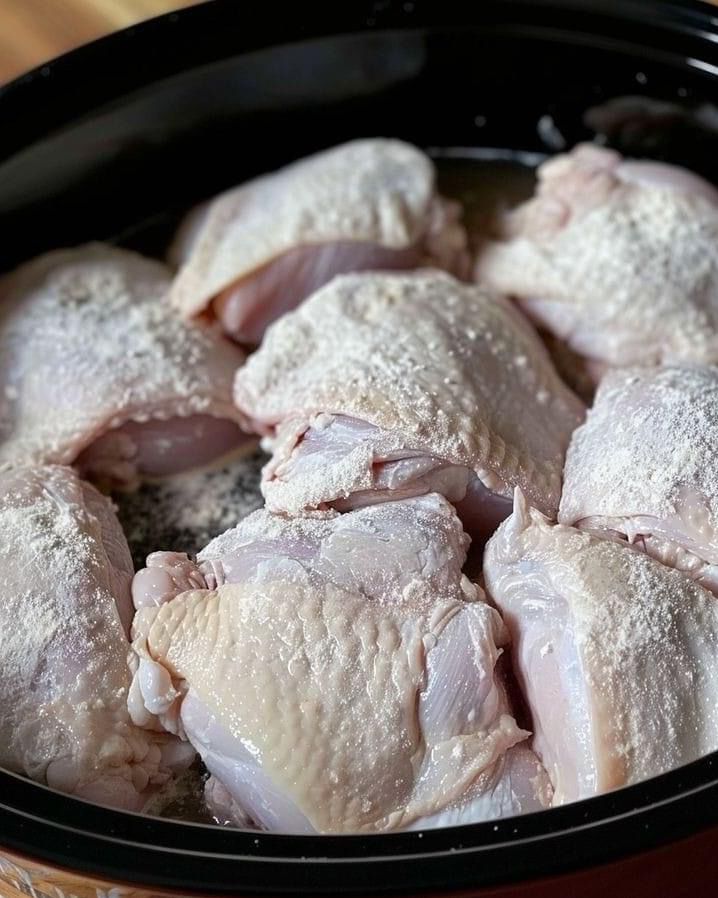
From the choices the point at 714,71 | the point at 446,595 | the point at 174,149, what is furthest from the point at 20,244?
the point at 714,71

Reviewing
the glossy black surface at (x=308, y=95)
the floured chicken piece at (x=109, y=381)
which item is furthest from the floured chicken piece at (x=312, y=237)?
the glossy black surface at (x=308, y=95)

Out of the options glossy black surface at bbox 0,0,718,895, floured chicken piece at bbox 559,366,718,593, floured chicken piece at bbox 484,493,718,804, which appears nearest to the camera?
floured chicken piece at bbox 484,493,718,804

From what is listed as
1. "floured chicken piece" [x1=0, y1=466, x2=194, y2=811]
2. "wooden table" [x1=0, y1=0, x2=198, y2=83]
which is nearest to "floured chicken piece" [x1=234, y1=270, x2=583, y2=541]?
"floured chicken piece" [x1=0, y1=466, x2=194, y2=811]

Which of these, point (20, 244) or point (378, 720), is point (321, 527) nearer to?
point (378, 720)

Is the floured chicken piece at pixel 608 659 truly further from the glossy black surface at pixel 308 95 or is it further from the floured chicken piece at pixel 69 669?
the glossy black surface at pixel 308 95

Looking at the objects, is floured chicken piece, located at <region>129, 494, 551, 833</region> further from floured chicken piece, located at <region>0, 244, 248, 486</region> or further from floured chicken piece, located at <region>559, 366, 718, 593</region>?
floured chicken piece, located at <region>0, 244, 248, 486</region>

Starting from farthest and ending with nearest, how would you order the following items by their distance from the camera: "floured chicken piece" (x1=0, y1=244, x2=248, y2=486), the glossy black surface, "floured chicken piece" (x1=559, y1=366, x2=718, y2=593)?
the glossy black surface → "floured chicken piece" (x1=0, y1=244, x2=248, y2=486) → "floured chicken piece" (x1=559, y1=366, x2=718, y2=593)
